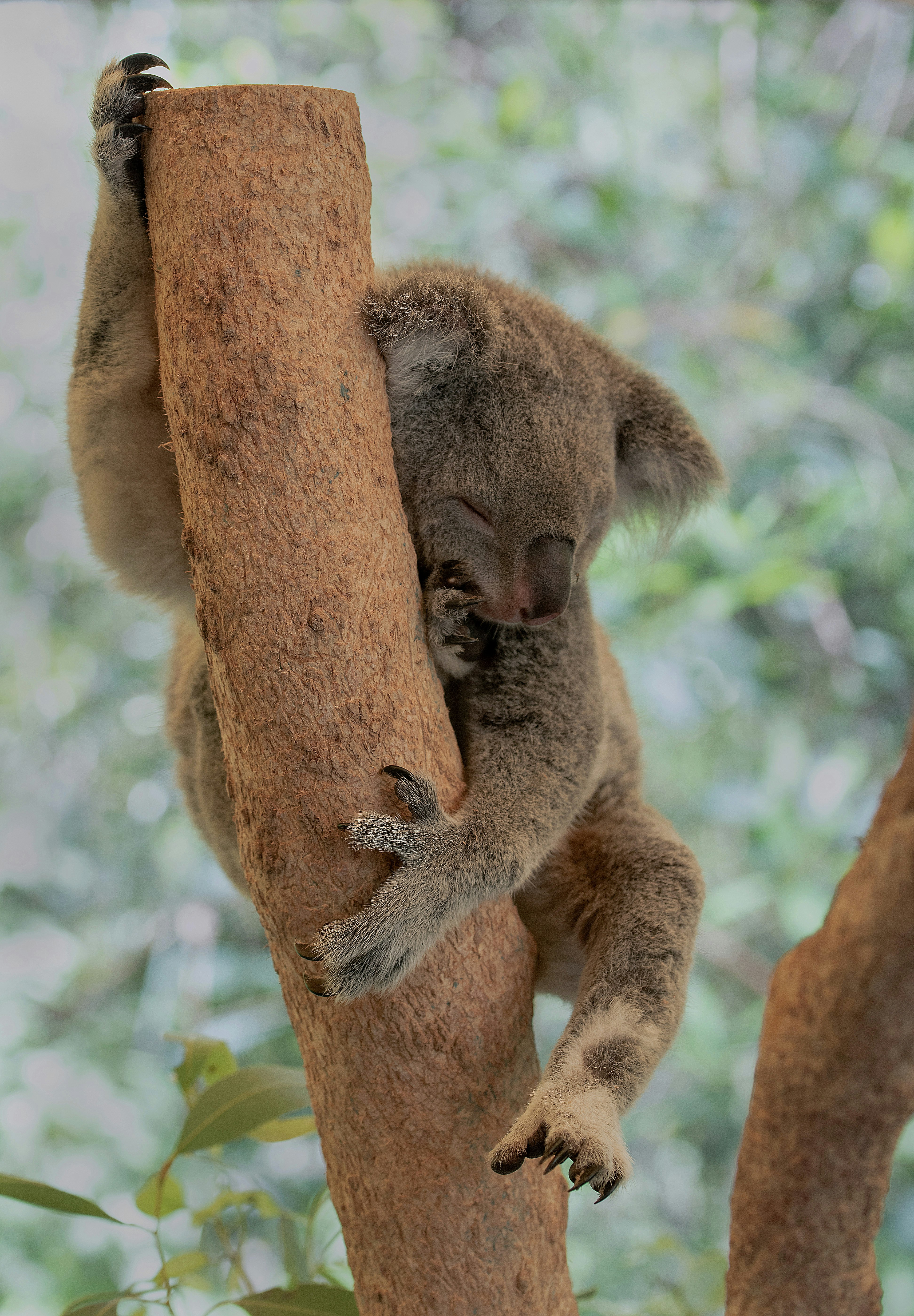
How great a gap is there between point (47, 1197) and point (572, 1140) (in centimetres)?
78

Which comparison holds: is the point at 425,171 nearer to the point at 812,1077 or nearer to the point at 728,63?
the point at 728,63

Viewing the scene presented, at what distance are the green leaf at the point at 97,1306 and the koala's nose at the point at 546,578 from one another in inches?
42.2

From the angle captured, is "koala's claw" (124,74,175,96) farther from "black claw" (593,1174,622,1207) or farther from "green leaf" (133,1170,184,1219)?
"green leaf" (133,1170,184,1219)

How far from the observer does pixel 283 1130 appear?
172 cm

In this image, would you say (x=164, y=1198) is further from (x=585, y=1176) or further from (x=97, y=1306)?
(x=585, y=1176)

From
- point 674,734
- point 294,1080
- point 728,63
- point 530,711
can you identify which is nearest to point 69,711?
point 674,734

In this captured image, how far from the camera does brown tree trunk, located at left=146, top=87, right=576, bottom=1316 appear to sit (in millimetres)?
1117

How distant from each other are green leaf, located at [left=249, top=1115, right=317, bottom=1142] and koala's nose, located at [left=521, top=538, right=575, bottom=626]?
2.99 feet

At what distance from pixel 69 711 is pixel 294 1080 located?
229 cm

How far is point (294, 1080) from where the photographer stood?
163cm

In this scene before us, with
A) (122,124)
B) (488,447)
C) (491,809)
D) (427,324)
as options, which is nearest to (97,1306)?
(491,809)

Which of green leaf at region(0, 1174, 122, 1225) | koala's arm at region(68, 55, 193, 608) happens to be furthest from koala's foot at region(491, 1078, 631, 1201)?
koala's arm at region(68, 55, 193, 608)

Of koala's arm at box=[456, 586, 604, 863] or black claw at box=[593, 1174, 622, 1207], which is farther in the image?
koala's arm at box=[456, 586, 604, 863]

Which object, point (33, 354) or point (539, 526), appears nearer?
point (539, 526)
